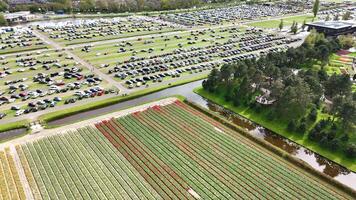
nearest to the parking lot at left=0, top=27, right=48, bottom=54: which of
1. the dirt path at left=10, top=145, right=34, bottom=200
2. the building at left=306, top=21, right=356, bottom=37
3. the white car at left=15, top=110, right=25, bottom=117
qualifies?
the white car at left=15, top=110, right=25, bottom=117

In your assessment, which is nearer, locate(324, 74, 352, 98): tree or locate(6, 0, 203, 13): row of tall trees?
locate(324, 74, 352, 98): tree

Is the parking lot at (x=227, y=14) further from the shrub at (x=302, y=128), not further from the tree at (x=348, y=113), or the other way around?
the tree at (x=348, y=113)

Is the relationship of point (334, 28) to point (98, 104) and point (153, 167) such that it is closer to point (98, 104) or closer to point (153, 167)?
point (98, 104)

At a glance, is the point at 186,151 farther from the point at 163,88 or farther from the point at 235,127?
the point at 163,88

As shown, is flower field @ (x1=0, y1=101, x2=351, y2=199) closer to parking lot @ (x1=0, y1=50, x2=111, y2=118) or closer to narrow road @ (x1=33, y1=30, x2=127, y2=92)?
parking lot @ (x1=0, y1=50, x2=111, y2=118)

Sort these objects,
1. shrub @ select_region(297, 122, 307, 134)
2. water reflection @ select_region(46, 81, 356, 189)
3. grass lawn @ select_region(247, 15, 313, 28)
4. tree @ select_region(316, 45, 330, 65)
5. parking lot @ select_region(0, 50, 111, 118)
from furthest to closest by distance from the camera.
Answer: grass lawn @ select_region(247, 15, 313, 28)
tree @ select_region(316, 45, 330, 65)
parking lot @ select_region(0, 50, 111, 118)
shrub @ select_region(297, 122, 307, 134)
water reflection @ select_region(46, 81, 356, 189)

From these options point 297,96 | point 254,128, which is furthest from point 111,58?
point 297,96

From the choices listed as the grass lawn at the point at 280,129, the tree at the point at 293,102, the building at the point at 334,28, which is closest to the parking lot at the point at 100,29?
the grass lawn at the point at 280,129
